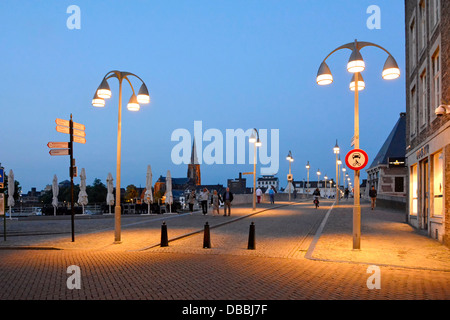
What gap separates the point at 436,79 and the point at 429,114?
140cm

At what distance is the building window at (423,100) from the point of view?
16.5m

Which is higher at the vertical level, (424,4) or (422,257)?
(424,4)

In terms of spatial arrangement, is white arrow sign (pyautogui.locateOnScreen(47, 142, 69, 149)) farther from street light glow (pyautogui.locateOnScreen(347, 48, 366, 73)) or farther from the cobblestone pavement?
street light glow (pyautogui.locateOnScreen(347, 48, 366, 73))

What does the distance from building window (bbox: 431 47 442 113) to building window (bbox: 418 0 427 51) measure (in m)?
1.42

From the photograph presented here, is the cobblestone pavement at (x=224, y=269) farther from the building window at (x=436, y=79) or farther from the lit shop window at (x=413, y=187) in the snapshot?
the lit shop window at (x=413, y=187)

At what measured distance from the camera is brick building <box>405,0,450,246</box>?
42.7ft

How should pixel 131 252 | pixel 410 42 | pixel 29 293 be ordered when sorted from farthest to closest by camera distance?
pixel 410 42
pixel 131 252
pixel 29 293

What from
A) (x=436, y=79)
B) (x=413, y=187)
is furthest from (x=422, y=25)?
(x=413, y=187)

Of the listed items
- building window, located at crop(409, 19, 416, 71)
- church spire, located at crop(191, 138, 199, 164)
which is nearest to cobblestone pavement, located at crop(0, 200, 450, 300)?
building window, located at crop(409, 19, 416, 71)

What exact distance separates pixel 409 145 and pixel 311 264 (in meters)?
13.0

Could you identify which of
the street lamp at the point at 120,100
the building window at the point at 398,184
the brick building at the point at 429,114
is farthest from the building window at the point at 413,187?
the building window at the point at 398,184
